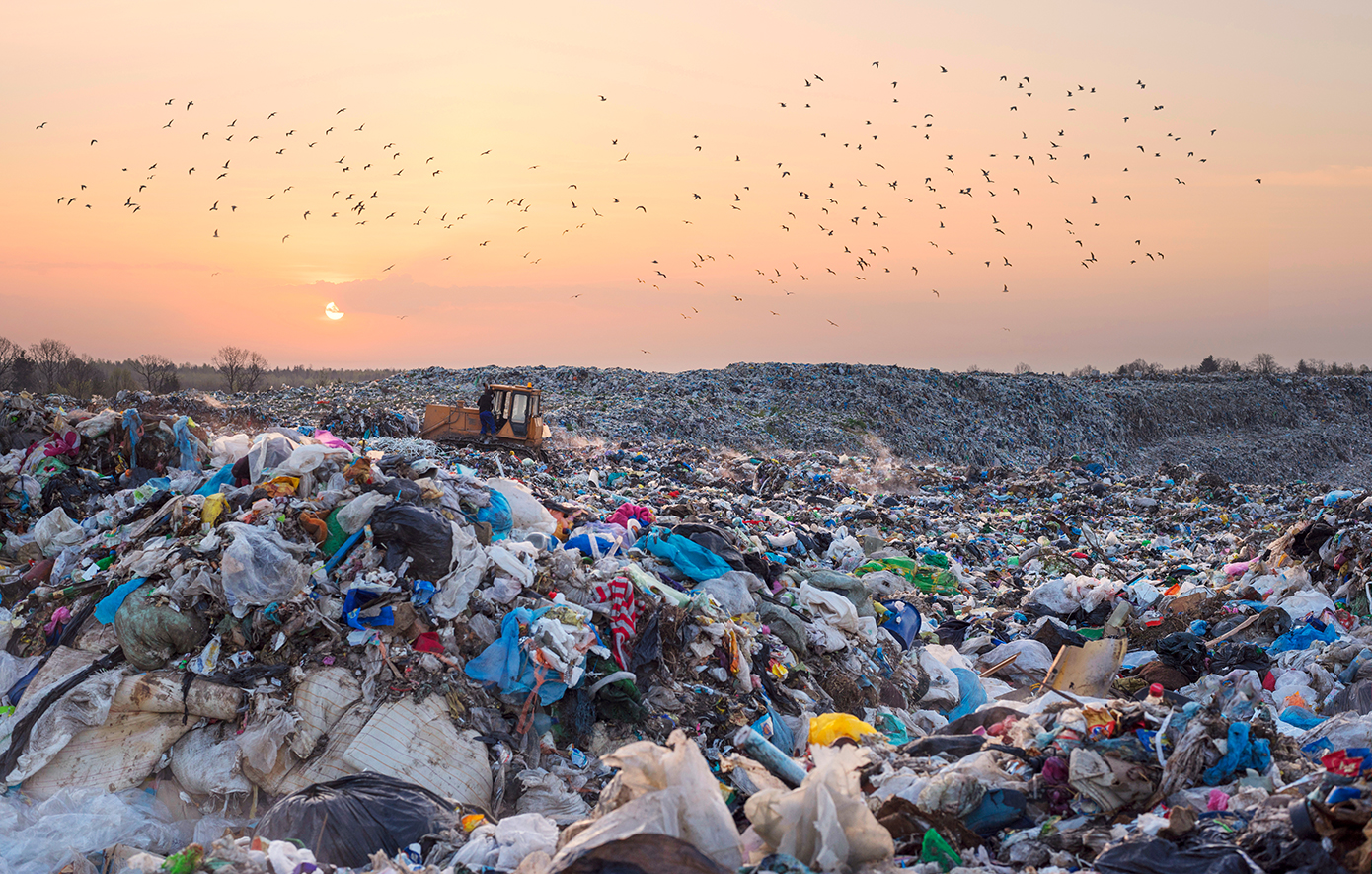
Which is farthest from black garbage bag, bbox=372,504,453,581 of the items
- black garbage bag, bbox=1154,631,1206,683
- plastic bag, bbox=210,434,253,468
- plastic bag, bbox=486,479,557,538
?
black garbage bag, bbox=1154,631,1206,683

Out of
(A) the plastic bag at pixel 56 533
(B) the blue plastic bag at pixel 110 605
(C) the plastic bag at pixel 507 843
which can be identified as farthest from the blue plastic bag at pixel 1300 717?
(A) the plastic bag at pixel 56 533

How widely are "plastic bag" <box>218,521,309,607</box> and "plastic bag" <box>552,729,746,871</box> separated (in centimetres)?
293

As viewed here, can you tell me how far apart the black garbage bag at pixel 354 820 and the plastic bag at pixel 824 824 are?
69.7 inches

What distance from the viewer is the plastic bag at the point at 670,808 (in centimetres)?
241

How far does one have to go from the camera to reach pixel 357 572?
489 cm

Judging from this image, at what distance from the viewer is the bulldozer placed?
15461 mm

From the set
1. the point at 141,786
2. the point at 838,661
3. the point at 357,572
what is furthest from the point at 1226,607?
the point at 141,786

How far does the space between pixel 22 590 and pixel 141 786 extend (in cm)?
236

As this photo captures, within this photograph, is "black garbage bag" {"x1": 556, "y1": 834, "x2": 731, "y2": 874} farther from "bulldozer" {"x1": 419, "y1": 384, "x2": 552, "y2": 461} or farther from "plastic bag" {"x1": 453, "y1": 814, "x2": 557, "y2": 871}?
"bulldozer" {"x1": 419, "y1": 384, "x2": 552, "y2": 461}

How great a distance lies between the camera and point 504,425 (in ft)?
50.6

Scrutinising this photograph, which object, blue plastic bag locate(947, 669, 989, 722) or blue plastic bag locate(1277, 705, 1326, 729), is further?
blue plastic bag locate(947, 669, 989, 722)

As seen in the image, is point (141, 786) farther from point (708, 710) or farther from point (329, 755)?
point (708, 710)

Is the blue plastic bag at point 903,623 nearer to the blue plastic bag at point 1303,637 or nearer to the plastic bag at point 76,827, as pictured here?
the blue plastic bag at point 1303,637

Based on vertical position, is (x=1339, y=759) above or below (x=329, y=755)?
above
